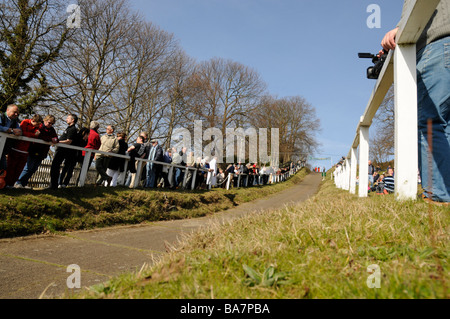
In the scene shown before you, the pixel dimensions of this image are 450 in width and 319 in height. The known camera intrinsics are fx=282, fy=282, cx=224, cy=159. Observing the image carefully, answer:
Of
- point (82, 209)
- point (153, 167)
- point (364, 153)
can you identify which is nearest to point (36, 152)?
point (82, 209)

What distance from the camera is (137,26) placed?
19.7 metres

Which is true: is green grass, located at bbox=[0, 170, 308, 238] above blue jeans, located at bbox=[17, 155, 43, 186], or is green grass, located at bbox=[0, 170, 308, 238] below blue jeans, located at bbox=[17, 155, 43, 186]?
below

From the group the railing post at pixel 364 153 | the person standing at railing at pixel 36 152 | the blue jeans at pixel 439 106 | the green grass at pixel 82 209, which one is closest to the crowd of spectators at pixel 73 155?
the person standing at railing at pixel 36 152

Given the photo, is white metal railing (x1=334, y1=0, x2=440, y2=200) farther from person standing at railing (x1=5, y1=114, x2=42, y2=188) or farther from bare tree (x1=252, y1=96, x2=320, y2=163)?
bare tree (x1=252, y1=96, x2=320, y2=163)

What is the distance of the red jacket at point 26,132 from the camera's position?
600 centimetres

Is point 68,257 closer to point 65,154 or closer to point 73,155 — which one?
point 65,154

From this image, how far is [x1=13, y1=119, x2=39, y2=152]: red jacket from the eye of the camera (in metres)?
6.00

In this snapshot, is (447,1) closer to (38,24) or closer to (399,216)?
(399,216)

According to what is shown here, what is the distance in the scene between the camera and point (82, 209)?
5.81 metres

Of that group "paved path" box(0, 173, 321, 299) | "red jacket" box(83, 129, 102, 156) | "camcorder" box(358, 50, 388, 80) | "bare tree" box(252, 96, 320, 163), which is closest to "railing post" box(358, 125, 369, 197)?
"camcorder" box(358, 50, 388, 80)

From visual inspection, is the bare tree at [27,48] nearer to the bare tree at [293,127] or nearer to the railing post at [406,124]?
A: the railing post at [406,124]

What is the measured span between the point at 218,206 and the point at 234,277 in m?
9.09

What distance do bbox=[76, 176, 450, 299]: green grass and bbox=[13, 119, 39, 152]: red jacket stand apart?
5.56 metres
